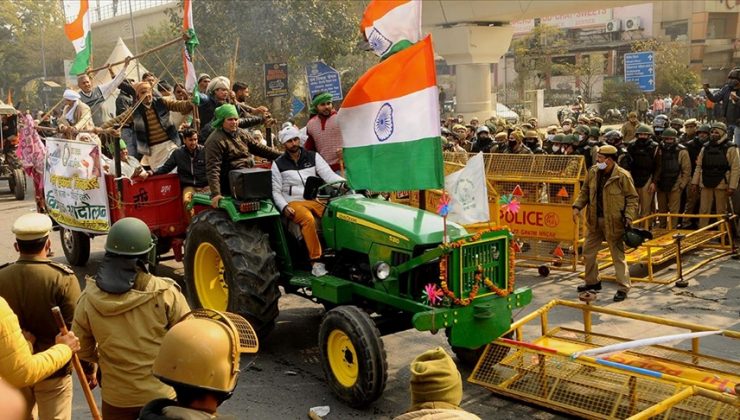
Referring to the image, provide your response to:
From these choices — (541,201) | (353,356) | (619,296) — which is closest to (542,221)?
(541,201)

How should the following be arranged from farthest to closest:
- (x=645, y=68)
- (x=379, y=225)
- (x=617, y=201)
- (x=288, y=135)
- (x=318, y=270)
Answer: (x=645, y=68), (x=617, y=201), (x=288, y=135), (x=318, y=270), (x=379, y=225)

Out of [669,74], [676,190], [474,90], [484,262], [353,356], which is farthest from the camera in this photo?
[669,74]

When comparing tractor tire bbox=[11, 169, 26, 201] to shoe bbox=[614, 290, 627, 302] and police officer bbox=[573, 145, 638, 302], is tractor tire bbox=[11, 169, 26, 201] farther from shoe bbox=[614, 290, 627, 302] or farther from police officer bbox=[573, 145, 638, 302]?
shoe bbox=[614, 290, 627, 302]

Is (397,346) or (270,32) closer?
(397,346)

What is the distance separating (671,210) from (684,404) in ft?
24.7

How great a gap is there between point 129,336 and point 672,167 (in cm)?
1018

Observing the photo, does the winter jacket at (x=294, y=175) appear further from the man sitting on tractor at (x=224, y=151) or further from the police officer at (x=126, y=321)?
the police officer at (x=126, y=321)

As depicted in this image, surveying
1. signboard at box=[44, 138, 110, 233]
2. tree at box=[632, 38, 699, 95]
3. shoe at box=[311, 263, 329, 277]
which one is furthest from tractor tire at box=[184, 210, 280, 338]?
tree at box=[632, 38, 699, 95]

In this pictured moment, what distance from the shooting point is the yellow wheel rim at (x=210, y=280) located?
8109 mm

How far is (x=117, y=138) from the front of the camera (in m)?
9.20

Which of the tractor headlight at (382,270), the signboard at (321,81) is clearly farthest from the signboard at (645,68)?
the tractor headlight at (382,270)

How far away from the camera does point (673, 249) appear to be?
10961mm

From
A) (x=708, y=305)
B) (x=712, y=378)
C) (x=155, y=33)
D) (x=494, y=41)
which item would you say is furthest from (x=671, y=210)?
(x=155, y=33)

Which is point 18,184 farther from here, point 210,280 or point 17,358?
point 17,358
